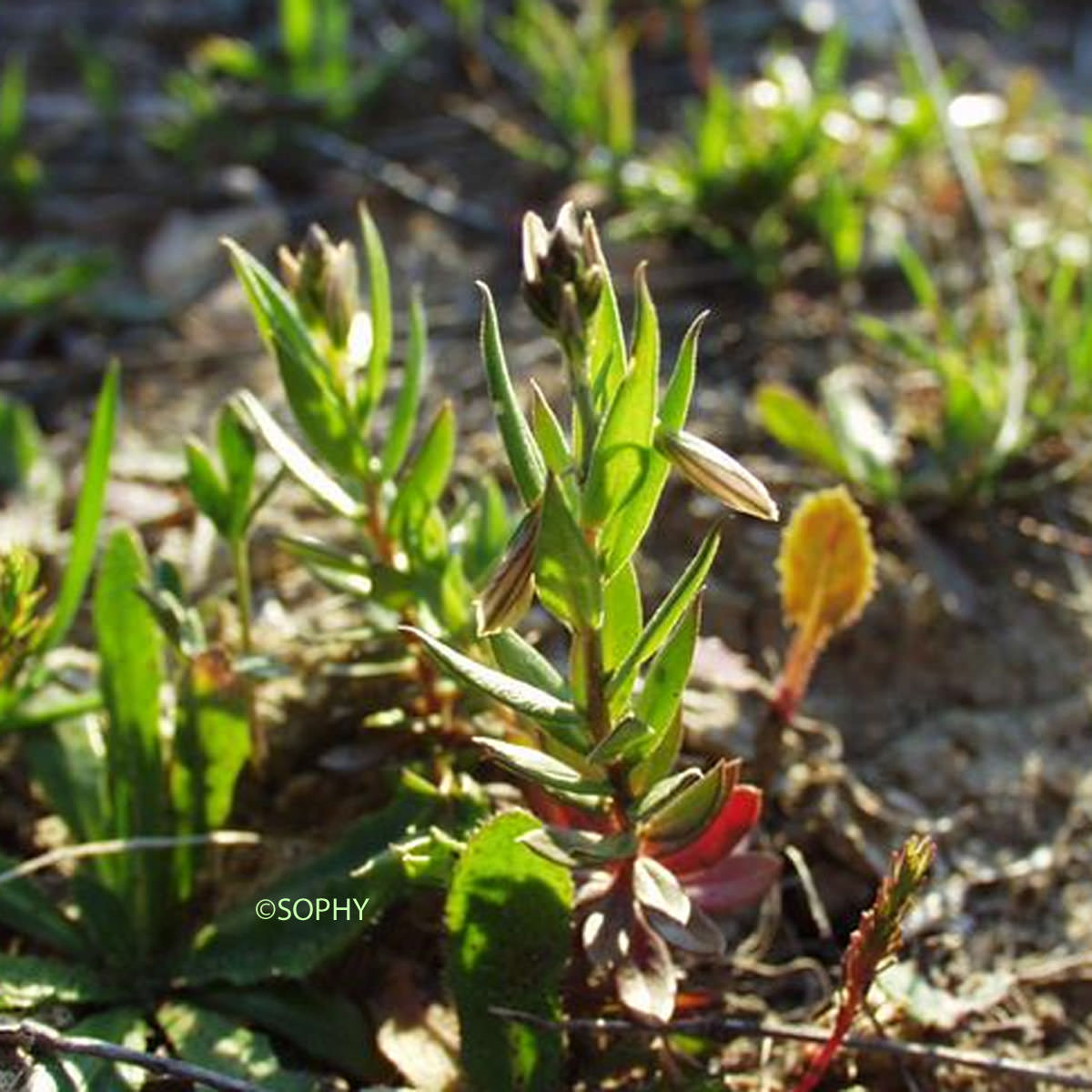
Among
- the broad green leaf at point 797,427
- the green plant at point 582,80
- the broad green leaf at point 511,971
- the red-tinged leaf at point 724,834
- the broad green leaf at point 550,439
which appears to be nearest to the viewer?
the broad green leaf at point 550,439

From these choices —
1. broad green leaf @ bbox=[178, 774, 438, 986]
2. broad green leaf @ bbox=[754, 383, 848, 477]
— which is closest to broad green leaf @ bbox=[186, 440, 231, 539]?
broad green leaf @ bbox=[178, 774, 438, 986]

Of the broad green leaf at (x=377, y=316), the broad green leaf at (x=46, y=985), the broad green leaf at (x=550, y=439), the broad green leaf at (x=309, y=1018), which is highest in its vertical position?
the broad green leaf at (x=550, y=439)

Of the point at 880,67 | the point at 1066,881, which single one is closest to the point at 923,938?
the point at 1066,881

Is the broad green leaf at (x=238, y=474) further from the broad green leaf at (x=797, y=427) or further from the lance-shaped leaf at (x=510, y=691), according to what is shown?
the broad green leaf at (x=797, y=427)

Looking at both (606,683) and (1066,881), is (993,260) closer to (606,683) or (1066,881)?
(1066,881)

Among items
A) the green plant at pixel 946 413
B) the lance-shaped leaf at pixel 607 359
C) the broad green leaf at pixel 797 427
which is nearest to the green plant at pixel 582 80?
the green plant at pixel 946 413
